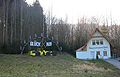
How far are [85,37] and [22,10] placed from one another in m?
11.6

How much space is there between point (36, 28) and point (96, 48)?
10099 millimetres

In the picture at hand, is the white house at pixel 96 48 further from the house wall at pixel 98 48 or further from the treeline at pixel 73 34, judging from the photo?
the treeline at pixel 73 34

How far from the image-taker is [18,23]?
31.0 metres

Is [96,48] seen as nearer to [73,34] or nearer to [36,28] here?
[73,34]

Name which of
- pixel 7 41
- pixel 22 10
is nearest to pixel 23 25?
pixel 22 10

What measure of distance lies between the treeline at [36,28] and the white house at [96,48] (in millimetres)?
1289

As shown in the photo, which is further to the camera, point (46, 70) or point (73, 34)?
point (73, 34)

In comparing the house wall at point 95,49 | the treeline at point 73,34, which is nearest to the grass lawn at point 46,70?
the house wall at point 95,49

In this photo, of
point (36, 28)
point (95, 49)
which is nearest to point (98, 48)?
point (95, 49)

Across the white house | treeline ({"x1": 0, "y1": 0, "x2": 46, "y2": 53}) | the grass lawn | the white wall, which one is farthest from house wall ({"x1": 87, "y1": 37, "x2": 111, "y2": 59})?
the grass lawn

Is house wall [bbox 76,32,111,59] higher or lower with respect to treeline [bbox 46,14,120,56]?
lower

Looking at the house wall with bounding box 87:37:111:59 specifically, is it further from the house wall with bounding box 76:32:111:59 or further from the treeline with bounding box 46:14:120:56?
the treeline with bounding box 46:14:120:56

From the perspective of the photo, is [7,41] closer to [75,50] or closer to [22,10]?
[22,10]

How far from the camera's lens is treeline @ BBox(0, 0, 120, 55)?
28.5 meters
